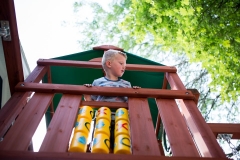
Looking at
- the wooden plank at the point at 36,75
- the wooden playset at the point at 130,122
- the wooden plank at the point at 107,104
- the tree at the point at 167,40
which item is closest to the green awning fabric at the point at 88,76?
the wooden plank at the point at 36,75

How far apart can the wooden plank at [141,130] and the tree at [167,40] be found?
4086 mm

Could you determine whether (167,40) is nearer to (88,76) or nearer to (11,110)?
(88,76)

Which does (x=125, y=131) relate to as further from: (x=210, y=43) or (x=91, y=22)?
(x=91, y=22)

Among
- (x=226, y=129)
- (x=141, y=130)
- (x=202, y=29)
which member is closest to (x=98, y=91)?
(x=141, y=130)

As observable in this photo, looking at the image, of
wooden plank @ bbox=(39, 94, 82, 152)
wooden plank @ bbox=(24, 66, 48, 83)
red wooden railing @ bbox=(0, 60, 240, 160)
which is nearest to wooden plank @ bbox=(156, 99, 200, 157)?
red wooden railing @ bbox=(0, 60, 240, 160)

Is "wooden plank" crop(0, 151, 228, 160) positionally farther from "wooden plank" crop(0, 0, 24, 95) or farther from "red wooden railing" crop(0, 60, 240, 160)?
"wooden plank" crop(0, 0, 24, 95)

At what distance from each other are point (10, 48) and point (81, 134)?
1.01 m

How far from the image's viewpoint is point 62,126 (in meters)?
1.58

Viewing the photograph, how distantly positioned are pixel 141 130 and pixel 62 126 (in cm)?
53

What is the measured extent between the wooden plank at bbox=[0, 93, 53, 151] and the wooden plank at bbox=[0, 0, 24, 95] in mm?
352

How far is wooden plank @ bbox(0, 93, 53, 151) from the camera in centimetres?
137

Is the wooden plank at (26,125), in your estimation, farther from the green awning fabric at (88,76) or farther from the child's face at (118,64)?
the green awning fabric at (88,76)

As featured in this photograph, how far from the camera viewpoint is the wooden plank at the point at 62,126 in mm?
1374

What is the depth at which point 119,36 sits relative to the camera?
8953 millimetres
